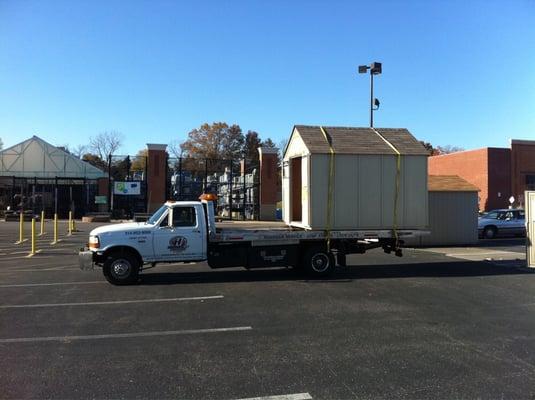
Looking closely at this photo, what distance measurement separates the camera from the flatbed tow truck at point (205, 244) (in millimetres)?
11422

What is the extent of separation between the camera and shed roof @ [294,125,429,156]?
13055 millimetres

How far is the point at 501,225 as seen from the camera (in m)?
25.3

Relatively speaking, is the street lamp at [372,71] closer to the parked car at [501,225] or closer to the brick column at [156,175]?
the parked car at [501,225]

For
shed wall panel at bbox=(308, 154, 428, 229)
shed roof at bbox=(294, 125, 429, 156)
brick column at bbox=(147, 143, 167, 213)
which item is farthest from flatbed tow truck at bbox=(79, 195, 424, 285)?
brick column at bbox=(147, 143, 167, 213)

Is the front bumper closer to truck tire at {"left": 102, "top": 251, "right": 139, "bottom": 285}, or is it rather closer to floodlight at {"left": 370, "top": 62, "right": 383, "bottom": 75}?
truck tire at {"left": 102, "top": 251, "right": 139, "bottom": 285}

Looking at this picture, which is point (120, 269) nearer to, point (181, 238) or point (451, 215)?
point (181, 238)

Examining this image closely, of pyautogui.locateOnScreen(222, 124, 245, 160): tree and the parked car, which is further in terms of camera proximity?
pyautogui.locateOnScreen(222, 124, 245, 160): tree

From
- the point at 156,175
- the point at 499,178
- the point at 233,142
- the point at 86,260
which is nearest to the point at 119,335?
the point at 86,260

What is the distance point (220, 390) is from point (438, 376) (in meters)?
2.30

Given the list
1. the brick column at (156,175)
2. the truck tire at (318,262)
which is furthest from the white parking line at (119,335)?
the brick column at (156,175)

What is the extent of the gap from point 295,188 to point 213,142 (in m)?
77.0

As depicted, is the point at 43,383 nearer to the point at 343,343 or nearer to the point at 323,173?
the point at 343,343

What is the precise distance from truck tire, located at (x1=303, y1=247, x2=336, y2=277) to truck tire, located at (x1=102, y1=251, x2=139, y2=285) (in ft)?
13.4

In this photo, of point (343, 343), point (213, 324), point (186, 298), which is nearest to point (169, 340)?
point (213, 324)
